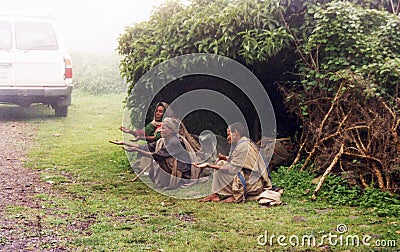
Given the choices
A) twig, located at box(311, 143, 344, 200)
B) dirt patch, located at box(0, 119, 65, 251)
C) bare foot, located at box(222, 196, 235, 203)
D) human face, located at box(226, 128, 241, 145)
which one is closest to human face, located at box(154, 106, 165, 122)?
human face, located at box(226, 128, 241, 145)

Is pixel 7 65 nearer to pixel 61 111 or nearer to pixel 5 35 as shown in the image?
pixel 5 35

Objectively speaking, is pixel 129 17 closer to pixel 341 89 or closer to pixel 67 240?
pixel 341 89

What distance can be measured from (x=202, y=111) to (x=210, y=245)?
13.9 feet

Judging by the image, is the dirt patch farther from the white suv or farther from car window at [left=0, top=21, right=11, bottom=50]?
car window at [left=0, top=21, right=11, bottom=50]

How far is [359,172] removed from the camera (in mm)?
6664

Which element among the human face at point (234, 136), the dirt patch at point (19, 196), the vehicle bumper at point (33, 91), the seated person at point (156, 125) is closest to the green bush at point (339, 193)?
the human face at point (234, 136)

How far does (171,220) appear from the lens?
5.73 m

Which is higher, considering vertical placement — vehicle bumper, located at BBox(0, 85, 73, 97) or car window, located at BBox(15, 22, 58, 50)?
car window, located at BBox(15, 22, 58, 50)

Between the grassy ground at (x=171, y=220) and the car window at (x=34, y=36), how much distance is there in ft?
13.7

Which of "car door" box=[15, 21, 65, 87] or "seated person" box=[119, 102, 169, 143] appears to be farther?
"car door" box=[15, 21, 65, 87]

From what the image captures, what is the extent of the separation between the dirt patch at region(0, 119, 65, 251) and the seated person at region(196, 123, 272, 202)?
202 cm

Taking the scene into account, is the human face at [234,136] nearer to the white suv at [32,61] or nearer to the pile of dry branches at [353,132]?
the pile of dry branches at [353,132]

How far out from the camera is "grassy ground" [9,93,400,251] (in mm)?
4996

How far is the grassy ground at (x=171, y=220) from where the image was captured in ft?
16.4
